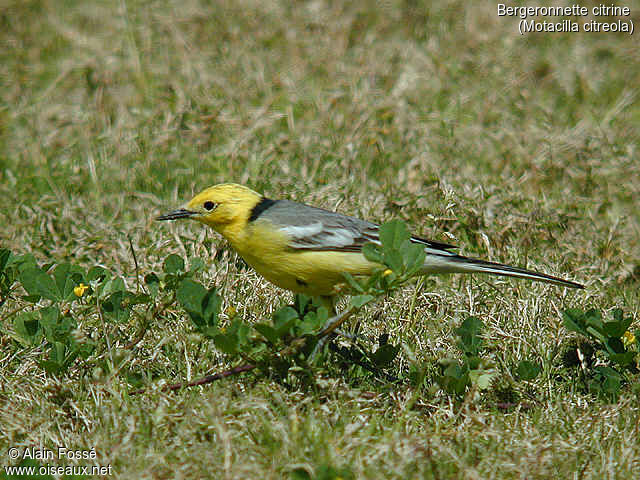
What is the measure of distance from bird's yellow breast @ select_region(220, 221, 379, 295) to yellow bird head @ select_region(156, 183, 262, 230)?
0.23 meters

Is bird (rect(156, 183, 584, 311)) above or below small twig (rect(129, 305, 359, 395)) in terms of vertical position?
above

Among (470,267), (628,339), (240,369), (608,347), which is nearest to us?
(240,369)

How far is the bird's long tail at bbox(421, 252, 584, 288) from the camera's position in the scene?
4176mm

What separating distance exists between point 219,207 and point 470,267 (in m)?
1.41

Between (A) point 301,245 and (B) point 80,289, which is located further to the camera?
(A) point 301,245

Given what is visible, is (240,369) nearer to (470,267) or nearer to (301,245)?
(301,245)

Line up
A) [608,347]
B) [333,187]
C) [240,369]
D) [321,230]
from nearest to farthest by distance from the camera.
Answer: [240,369] < [608,347] < [321,230] < [333,187]

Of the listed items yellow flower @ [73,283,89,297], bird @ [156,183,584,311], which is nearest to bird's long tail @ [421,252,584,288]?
bird @ [156,183,584,311]

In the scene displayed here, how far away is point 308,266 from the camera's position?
13.8 feet

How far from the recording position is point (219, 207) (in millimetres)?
4504

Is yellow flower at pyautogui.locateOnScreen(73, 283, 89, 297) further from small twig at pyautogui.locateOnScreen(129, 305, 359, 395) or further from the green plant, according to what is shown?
the green plant

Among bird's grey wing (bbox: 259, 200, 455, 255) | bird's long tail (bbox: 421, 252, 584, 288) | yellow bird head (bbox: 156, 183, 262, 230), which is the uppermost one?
yellow bird head (bbox: 156, 183, 262, 230)

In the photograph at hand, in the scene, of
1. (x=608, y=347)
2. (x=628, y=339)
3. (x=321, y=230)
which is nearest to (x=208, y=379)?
(x=321, y=230)

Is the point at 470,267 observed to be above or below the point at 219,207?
below
